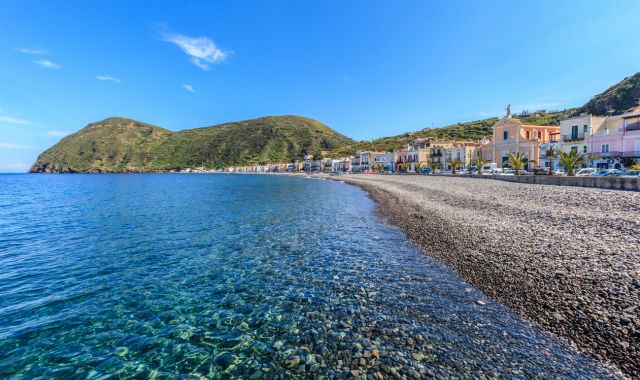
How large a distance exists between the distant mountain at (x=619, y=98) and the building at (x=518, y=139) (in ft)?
108

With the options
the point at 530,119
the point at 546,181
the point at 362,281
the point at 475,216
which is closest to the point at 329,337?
the point at 362,281

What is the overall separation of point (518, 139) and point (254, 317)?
72.0m

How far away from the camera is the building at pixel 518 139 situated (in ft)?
200

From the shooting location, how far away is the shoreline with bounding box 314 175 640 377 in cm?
620

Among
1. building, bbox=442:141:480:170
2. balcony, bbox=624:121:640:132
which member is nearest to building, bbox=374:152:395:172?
building, bbox=442:141:480:170

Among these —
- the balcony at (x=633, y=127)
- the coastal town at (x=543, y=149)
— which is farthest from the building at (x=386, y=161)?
the balcony at (x=633, y=127)

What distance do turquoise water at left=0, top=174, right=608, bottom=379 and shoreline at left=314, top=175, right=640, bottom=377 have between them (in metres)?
0.55

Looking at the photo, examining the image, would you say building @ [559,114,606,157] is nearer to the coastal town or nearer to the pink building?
the coastal town

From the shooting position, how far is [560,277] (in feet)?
28.7

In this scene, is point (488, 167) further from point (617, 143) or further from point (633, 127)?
point (633, 127)

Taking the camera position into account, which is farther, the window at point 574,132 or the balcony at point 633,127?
the window at point 574,132

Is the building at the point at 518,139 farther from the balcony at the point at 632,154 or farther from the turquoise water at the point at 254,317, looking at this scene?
the turquoise water at the point at 254,317

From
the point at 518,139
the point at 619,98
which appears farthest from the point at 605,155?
the point at 619,98

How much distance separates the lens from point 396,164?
10750cm
